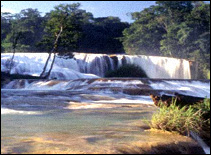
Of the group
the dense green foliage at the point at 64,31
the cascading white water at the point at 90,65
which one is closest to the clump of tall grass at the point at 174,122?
the dense green foliage at the point at 64,31

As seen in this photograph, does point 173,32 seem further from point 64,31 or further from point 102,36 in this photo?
point 64,31

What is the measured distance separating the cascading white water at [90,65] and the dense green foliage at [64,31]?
122 cm

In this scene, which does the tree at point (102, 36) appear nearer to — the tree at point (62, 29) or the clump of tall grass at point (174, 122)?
the tree at point (62, 29)

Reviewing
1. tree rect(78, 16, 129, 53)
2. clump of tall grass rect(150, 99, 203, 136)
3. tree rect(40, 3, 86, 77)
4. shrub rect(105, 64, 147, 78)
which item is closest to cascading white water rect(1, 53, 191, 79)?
shrub rect(105, 64, 147, 78)

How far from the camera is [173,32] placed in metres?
36.9

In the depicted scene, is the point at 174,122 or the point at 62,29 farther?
the point at 62,29

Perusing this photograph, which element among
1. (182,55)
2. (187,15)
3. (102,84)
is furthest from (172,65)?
(102,84)

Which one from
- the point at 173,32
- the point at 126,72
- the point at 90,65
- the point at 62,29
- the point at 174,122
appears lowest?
the point at 126,72

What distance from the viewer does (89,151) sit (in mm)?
3381

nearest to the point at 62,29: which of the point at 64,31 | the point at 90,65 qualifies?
the point at 64,31

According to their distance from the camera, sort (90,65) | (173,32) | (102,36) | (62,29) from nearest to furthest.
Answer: (62,29) → (90,65) → (173,32) → (102,36)

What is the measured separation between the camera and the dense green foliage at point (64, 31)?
74.4 ft

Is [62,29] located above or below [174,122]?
above

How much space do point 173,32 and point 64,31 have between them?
16.6 metres
